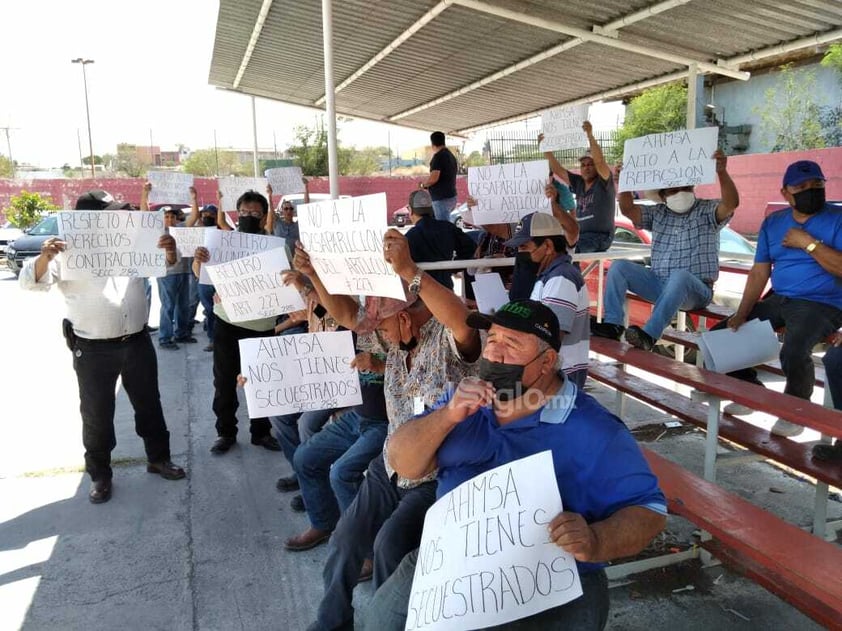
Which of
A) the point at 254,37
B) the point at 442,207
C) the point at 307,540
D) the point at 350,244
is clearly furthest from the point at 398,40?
the point at 307,540

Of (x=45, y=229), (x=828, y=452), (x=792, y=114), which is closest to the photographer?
(x=828, y=452)

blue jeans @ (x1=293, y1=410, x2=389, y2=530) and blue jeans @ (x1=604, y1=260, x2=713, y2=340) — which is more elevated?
blue jeans @ (x1=604, y1=260, x2=713, y2=340)

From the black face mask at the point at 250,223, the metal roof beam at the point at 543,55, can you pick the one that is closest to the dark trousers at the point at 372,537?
the black face mask at the point at 250,223

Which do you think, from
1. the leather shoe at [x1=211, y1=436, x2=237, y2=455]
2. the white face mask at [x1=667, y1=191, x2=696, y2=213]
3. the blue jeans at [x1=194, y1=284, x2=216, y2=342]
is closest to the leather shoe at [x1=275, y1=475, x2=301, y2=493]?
the leather shoe at [x1=211, y1=436, x2=237, y2=455]

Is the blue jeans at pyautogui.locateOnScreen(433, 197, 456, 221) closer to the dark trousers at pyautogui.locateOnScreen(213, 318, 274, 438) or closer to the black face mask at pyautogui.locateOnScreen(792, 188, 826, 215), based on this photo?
the dark trousers at pyautogui.locateOnScreen(213, 318, 274, 438)

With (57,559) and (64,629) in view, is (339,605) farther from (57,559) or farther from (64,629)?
(57,559)

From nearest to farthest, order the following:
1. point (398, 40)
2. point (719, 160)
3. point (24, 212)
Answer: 1. point (719, 160)
2. point (398, 40)
3. point (24, 212)

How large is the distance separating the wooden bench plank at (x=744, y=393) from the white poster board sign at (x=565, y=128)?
2.70 metres

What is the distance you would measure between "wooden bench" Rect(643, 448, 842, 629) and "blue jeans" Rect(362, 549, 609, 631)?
2.55 ft

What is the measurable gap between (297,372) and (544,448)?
1949 millimetres

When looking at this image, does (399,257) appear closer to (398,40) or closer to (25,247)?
(398,40)

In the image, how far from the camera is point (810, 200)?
4.07 m

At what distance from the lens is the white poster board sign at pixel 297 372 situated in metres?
3.75

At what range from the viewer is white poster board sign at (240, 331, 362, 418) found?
375 cm
